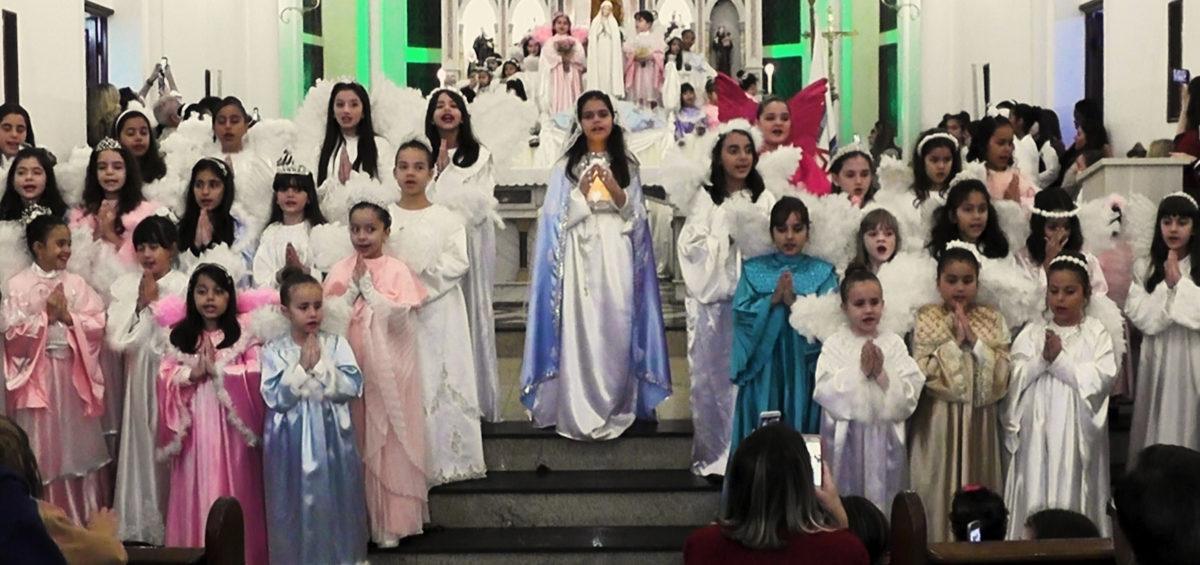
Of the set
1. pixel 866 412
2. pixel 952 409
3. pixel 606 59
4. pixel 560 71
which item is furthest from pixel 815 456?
pixel 560 71

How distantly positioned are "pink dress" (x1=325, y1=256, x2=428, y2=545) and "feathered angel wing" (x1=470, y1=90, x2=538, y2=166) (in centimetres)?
180

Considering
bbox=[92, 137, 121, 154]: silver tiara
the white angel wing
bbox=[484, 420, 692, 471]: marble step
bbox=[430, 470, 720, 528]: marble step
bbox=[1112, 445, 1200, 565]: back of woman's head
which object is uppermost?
bbox=[92, 137, 121, 154]: silver tiara

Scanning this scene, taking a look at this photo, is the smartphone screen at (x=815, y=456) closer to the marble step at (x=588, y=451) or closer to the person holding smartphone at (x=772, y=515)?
the person holding smartphone at (x=772, y=515)

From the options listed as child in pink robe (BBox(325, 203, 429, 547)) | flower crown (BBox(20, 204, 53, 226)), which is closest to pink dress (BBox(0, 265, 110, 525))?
flower crown (BBox(20, 204, 53, 226))

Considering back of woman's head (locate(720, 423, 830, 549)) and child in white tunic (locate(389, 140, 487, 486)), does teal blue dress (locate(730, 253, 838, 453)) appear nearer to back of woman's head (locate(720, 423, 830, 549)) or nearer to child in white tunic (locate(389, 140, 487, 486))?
child in white tunic (locate(389, 140, 487, 486))

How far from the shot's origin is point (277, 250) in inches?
290

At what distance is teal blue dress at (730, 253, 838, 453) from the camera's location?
7016 mm

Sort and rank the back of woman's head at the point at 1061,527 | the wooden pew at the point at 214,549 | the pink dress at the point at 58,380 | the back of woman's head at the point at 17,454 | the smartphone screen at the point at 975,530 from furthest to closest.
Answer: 1. the pink dress at the point at 58,380
2. the smartphone screen at the point at 975,530
3. the back of woman's head at the point at 1061,527
4. the wooden pew at the point at 214,549
5. the back of woman's head at the point at 17,454

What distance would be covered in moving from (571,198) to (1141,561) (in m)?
4.98

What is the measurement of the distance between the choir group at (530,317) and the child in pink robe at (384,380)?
0.01 metres

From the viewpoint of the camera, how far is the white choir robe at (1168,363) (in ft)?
23.7

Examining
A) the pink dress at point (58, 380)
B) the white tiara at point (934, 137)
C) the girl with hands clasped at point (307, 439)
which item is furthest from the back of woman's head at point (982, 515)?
the pink dress at point (58, 380)

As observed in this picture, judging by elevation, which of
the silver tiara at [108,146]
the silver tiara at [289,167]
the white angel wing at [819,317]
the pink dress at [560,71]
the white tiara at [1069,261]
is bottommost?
the white angel wing at [819,317]

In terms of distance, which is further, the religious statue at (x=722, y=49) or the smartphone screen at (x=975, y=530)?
the religious statue at (x=722, y=49)
